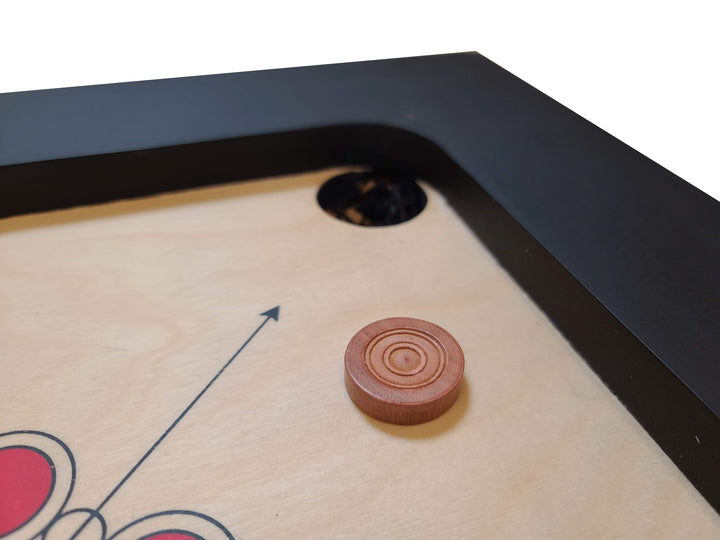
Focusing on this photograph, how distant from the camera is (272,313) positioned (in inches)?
50.2

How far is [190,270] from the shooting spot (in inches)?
54.4

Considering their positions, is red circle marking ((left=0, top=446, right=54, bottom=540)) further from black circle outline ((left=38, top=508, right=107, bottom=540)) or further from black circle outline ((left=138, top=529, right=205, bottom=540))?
black circle outline ((left=138, top=529, right=205, bottom=540))

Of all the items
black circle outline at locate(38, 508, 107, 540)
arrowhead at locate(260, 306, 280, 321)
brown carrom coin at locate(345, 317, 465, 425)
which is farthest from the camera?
arrowhead at locate(260, 306, 280, 321)

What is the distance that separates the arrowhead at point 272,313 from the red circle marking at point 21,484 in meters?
0.46

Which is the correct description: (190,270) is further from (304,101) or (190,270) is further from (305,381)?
(304,101)

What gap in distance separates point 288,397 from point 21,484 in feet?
1.41

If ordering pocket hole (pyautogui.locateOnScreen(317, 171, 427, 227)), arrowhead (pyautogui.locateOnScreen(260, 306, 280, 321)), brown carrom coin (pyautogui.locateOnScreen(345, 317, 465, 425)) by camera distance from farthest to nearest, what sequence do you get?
pocket hole (pyautogui.locateOnScreen(317, 171, 427, 227)), arrowhead (pyautogui.locateOnScreen(260, 306, 280, 321)), brown carrom coin (pyautogui.locateOnScreen(345, 317, 465, 425))

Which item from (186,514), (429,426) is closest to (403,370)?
(429,426)

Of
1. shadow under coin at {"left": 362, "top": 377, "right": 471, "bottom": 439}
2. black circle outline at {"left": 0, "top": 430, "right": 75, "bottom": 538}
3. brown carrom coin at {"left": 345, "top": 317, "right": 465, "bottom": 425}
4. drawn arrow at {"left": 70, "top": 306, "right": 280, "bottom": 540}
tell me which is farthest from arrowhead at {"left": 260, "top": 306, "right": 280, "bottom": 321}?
black circle outline at {"left": 0, "top": 430, "right": 75, "bottom": 538}

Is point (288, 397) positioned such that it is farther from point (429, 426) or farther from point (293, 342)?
point (429, 426)

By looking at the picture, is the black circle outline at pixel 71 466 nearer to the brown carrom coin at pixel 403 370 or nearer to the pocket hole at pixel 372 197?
the brown carrom coin at pixel 403 370

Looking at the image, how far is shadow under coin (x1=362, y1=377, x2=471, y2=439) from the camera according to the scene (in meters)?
1.05

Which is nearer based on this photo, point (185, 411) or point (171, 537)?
point (171, 537)

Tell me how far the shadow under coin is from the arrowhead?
0.99 feet
